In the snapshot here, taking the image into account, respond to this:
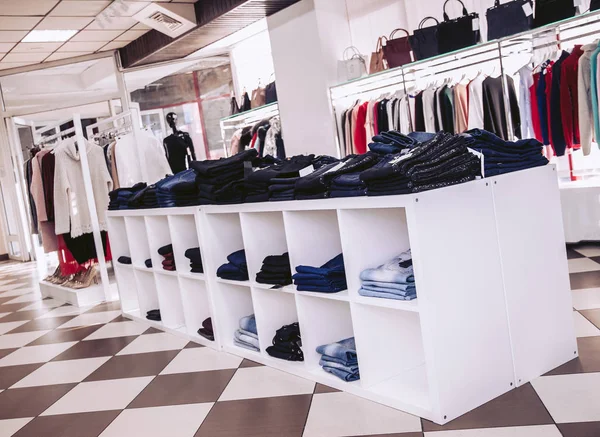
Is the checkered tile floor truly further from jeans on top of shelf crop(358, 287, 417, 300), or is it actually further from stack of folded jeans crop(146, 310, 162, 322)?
jeans on top of shelf crop(358, 287, 417, 300)

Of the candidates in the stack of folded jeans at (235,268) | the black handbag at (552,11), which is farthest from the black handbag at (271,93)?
the stack of folded jeans at (235,268)

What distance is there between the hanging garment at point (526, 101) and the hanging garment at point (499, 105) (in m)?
0.08

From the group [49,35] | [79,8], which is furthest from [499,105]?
[49,35]

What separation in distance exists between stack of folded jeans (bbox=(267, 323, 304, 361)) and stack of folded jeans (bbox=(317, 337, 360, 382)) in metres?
0.13

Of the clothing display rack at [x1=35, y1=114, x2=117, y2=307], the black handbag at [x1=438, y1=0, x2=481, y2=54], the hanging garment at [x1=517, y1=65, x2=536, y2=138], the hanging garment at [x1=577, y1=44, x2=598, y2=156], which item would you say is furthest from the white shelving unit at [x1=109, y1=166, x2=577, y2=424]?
the black handbag at [x1=438, y1=0, x2=481, y2=54]

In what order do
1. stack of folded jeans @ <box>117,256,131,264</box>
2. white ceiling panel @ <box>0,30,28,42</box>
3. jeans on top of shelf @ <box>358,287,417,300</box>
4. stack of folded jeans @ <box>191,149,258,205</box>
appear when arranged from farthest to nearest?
1. white ceiling panel @ <box>0,30,28,42</box>
2. stack of folded jeans @ <box>117,256,131,264</box>
3. stack of folded jeans @ <box>191,149,258,205</box>
4. jeans on top of shelf @ <box>358,287,417,300</box>

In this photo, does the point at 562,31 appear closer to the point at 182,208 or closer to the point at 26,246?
the point at 182,208

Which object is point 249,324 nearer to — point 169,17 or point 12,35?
point 169,17

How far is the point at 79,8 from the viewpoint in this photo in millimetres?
5773

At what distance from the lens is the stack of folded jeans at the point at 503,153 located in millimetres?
2131

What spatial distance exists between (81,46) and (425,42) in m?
4.28

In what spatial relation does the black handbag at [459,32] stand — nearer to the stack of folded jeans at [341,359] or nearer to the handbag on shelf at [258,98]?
the handbag on shelf at [258,98]

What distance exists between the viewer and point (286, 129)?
20.4 feet

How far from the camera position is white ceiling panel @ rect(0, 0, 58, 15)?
5.36 meters
